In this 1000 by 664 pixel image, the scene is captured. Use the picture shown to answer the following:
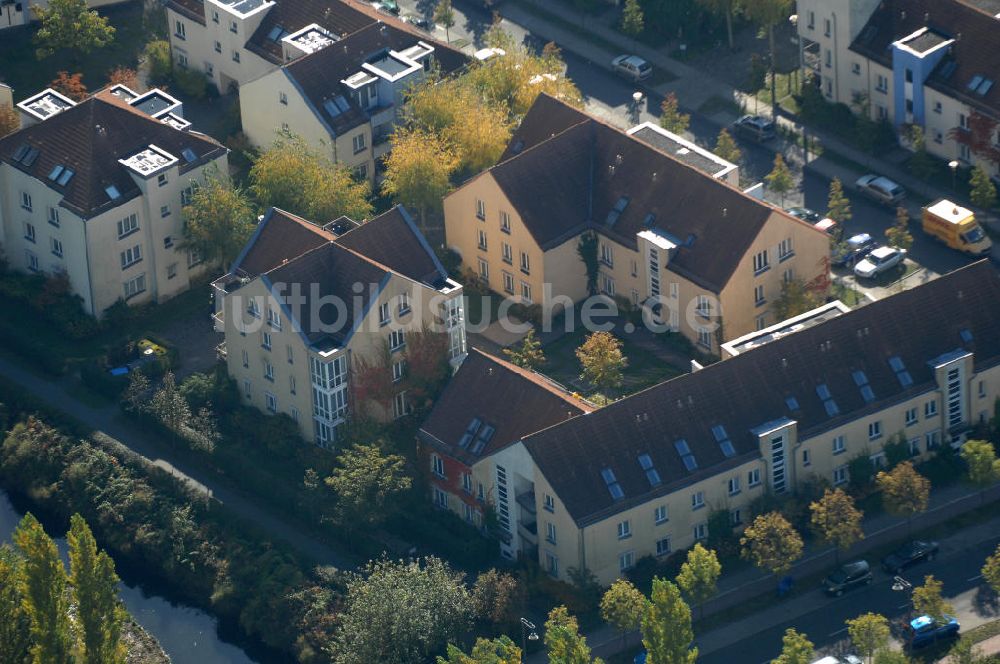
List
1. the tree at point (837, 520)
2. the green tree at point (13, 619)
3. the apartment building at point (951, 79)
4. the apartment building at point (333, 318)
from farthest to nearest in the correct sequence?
the apartment building at point (951, 79)
the apartment building at point (333, 318)
the tree at point (837, 520)
the green tree at point (13, 619)

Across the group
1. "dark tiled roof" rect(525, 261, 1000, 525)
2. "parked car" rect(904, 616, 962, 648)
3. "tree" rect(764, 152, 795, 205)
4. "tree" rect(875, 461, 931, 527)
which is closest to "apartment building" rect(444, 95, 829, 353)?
"tree" rect(764, 152, 795, 205)

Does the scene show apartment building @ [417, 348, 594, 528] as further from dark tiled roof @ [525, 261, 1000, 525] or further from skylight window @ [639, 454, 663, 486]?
skylight window @ [639, 454, 663, 486]

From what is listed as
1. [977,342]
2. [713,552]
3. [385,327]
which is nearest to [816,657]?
[713,552]

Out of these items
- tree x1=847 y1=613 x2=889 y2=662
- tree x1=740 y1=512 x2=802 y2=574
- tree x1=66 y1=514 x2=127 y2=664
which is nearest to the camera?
tree x1=847 y1=613 x2=889 y2=662

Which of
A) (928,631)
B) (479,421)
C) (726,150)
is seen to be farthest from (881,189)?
(928,631)

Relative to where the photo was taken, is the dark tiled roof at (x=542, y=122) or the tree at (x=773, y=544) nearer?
the tree at (x=773, y=544)

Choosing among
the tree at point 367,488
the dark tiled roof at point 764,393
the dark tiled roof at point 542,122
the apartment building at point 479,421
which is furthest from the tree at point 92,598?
the dark tiled roof at point 542,122

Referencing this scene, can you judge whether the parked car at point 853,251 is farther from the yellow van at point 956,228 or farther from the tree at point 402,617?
the tree at point 402,617
